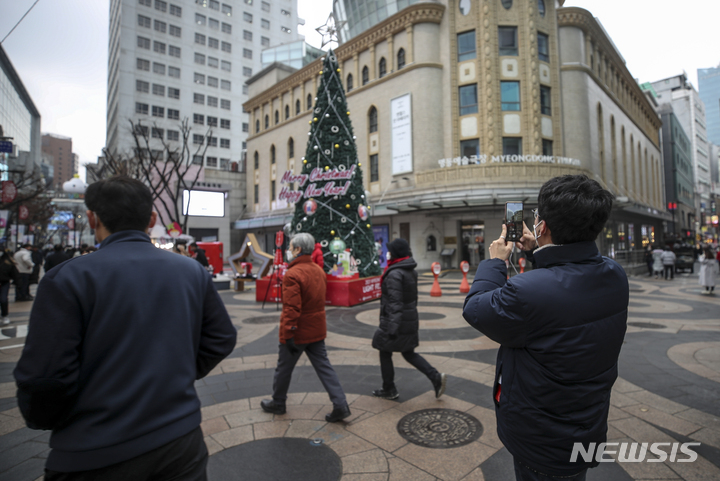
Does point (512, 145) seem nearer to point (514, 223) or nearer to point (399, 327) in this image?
point (399, 327)

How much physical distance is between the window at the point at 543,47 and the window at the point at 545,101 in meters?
2.06

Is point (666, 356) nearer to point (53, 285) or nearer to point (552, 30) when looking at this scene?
point (53, 285)

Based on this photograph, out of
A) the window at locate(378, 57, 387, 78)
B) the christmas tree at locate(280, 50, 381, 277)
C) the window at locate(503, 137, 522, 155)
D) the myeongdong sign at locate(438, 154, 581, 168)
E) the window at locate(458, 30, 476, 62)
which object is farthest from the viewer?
the window at locate(378, 57, 387, 78)

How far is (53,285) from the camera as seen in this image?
1486 mm

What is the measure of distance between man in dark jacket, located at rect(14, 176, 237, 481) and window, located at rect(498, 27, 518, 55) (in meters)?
28.5

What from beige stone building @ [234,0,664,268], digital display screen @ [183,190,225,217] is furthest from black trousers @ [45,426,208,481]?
digital display screen @ [183,190,225,217]

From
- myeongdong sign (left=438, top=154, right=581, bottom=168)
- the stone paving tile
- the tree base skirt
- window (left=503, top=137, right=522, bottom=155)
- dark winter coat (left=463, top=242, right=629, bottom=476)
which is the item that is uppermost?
window (left=503, top=137, right=522, bottom=155)

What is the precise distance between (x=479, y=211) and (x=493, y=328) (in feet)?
79.6

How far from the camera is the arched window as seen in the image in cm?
2953

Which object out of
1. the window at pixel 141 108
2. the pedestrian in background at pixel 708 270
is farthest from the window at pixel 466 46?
the window at pixel 141 108

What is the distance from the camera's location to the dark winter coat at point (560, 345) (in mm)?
1711

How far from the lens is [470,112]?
25.6m

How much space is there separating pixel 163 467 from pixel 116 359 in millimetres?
512

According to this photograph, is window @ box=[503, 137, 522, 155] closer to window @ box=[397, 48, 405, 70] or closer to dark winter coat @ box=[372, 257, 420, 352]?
window @ box=[397, 48, 405, 70]
